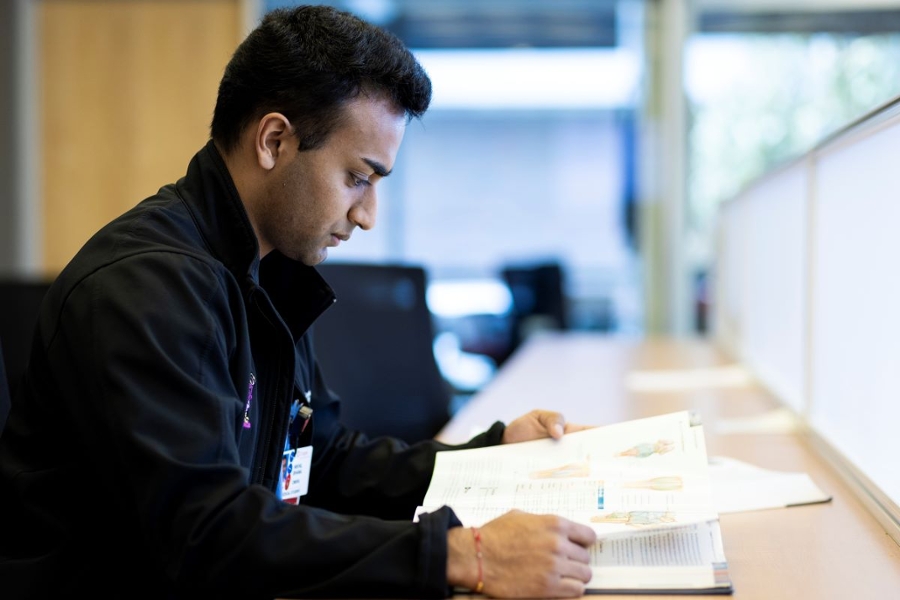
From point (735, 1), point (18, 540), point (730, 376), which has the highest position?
point (735, 1)

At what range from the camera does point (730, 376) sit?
2.60 metres

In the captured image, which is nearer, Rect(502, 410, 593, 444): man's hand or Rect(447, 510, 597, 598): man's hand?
Rect(447, 510, 597, 598): man's hand

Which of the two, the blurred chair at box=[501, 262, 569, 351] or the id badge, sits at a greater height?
the id badge

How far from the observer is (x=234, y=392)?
903 millimetres

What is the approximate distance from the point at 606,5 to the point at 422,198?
1528 mm

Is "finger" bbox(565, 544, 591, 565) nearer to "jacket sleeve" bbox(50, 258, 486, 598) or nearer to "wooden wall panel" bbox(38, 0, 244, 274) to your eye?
"jacket sleeve" bbox(50, 258, 486, 598)

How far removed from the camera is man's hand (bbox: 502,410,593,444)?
1.20 meters

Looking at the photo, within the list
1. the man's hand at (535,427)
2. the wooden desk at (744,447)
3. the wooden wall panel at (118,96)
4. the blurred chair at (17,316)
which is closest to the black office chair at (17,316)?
the blurred chair at (17,316)

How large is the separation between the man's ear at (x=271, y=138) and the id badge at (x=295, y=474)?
0.36 meters

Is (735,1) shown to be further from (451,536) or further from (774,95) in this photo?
(451,536)

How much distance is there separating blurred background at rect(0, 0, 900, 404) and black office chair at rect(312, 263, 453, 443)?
8.30 ft

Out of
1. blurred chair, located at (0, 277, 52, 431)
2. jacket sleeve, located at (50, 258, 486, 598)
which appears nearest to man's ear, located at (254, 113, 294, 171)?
jacket sleeve, located at (50, 258, 486, 598)

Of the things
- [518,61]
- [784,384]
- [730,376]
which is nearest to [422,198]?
[518,61]

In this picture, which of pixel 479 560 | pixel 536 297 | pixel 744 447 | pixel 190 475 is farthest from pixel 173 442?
pixel 536 297
